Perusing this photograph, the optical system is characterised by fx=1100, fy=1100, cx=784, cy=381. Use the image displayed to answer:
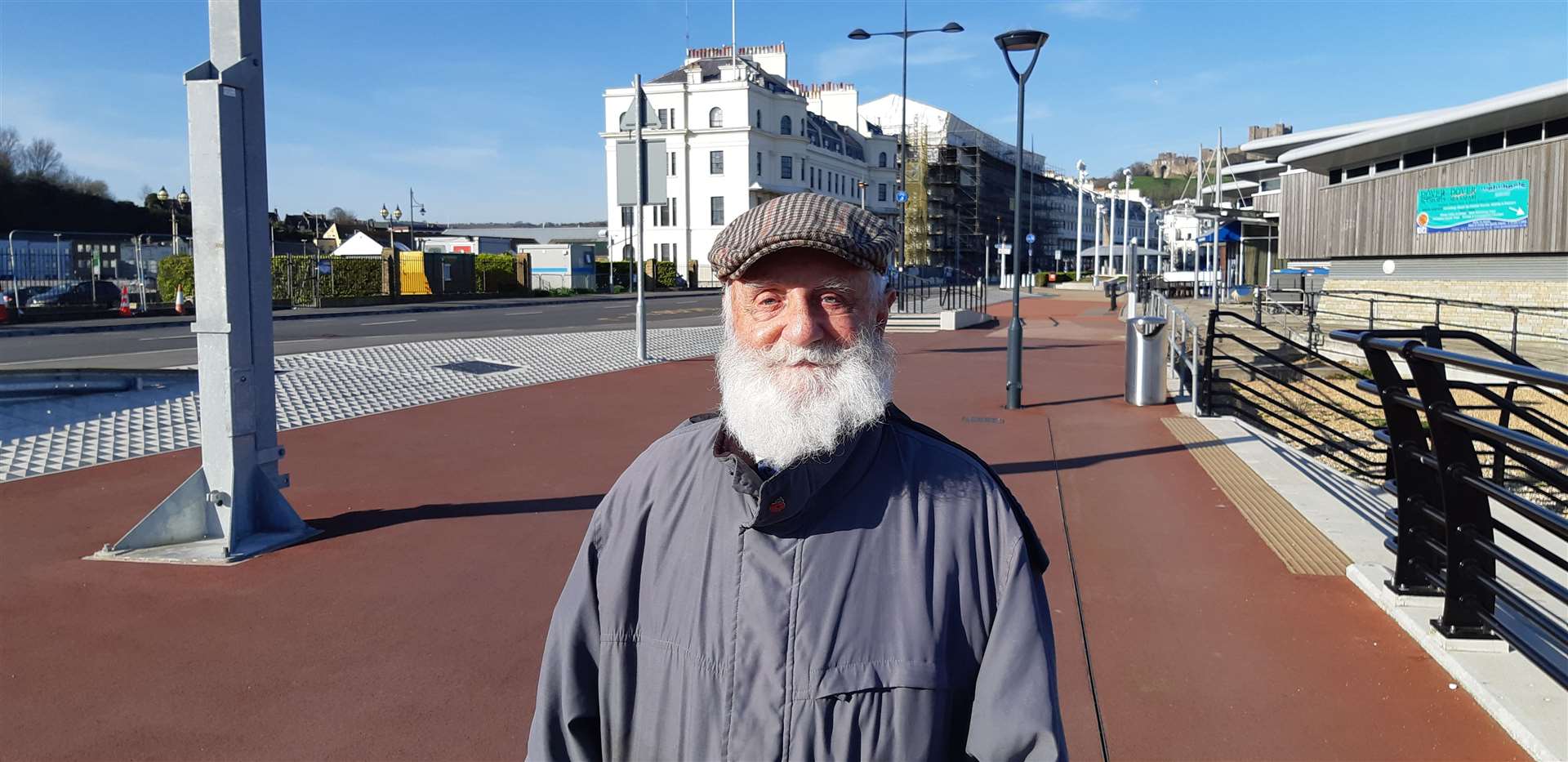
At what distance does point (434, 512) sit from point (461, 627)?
2327 millimetres

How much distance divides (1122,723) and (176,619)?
401 centimetres

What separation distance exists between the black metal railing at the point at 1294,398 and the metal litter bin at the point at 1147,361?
0.43 metres

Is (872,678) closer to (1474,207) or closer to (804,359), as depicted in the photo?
(804,359)

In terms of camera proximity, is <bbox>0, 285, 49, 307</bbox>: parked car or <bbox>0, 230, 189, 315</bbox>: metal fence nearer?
<bbox>0, 285, 49, 307</bbox>: parked car

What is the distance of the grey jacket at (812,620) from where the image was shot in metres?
1.78

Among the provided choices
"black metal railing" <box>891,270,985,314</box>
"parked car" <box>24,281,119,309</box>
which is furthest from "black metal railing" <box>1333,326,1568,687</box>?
"parked car" <box>24,281,119,309</box>

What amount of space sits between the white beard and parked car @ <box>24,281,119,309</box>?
31485 millimetres

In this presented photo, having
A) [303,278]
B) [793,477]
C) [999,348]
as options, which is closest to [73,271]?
[303,278]

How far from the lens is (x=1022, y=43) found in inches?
497

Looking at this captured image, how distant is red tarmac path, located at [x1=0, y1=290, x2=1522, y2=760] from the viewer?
12.2 feet

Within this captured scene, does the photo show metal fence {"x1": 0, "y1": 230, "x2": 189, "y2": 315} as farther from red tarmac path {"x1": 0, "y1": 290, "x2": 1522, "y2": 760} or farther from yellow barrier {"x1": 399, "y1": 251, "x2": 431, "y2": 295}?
red tarmac path {"x1": 0, "y1": 290, "x2": 1522, "y2": 760}

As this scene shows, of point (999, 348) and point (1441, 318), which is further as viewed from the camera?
point (1441, 318)

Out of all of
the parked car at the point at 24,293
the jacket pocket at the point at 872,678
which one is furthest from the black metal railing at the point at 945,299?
the jacket pocket at the point at 872,678

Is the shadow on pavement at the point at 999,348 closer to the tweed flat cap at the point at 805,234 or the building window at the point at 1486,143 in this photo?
the building window at the point at 1486,143
